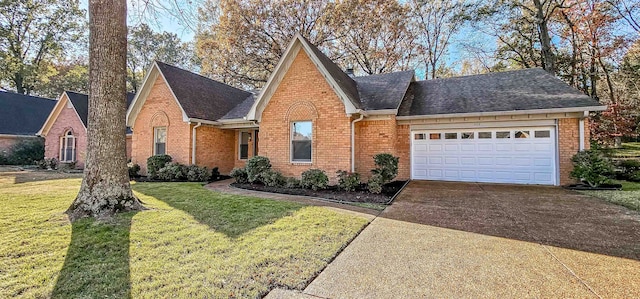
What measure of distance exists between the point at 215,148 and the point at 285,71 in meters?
5.86

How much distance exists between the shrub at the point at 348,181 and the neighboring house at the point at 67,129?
15440mm

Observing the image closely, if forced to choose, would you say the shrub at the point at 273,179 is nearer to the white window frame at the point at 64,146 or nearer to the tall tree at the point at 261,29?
the tall tree at the point at 261,29

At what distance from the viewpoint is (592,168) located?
353 inches

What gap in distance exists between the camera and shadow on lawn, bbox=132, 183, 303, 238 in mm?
5168

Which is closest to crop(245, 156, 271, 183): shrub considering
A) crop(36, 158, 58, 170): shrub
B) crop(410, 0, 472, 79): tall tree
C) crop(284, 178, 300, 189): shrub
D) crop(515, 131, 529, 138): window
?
crop(284, 178, 300, 189): shrub

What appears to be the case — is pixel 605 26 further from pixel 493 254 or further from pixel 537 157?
pixel 493 254

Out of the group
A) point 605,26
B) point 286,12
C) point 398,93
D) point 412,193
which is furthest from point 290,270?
point 605,26

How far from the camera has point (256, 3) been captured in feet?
69.0

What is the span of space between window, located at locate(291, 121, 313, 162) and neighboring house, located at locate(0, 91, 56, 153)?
2329 cm

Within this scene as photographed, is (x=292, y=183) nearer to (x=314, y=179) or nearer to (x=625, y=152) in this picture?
(x=314, y=179)

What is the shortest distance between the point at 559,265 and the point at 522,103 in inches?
342

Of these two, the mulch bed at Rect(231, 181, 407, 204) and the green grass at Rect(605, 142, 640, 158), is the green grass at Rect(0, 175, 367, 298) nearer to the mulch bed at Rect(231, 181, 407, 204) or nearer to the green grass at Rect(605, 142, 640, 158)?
the mulch bed at Rect(231, 181, 407, 204)

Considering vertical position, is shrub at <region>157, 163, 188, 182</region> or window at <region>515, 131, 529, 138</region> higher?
window at <region>515, 131, 529, 138</region>

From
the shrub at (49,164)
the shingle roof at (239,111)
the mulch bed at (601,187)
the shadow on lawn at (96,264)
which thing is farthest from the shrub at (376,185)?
the shrub at (49,164)
